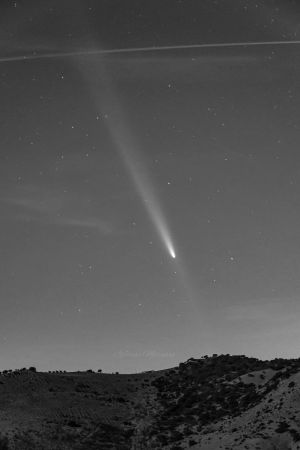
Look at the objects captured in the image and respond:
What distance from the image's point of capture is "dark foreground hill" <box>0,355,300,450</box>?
56.2 m

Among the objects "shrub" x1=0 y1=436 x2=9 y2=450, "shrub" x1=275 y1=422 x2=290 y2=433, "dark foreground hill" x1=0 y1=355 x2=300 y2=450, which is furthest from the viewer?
"shrub" x1=0 y1=436 x2=9 y2=450

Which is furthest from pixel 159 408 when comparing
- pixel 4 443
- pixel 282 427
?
pixel 282 427

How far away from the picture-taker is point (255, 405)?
62.7 meters

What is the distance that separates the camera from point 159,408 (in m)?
75.9

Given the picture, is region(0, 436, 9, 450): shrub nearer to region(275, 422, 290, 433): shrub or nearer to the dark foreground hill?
the dark foreground hill

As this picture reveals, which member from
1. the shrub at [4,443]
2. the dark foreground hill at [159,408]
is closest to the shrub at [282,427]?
the dark foreground hill at [159,408]

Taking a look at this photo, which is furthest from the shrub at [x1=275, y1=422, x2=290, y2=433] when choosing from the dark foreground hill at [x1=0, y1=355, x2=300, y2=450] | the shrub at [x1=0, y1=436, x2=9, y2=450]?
the shrub at [x1=0, y1=436, x2=9, y2=450]

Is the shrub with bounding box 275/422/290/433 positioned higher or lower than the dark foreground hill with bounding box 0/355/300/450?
lower

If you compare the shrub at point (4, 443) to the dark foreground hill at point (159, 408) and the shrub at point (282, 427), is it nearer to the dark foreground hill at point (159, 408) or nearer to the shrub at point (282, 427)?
the dark foreground hill at point (159, 408)

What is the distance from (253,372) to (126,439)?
79.2ft

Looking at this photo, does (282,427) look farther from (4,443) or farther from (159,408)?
(4,443)

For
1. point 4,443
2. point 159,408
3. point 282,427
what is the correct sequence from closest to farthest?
point 282,427, point 4,443, point 159,408

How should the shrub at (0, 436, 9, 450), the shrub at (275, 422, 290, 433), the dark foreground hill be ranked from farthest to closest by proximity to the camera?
the shrub at (0, 436, 9, 450)
the dark foreground hill
the shrub at (275, 422, 290, 433)

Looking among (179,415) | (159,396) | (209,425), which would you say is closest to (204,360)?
(159,396)
